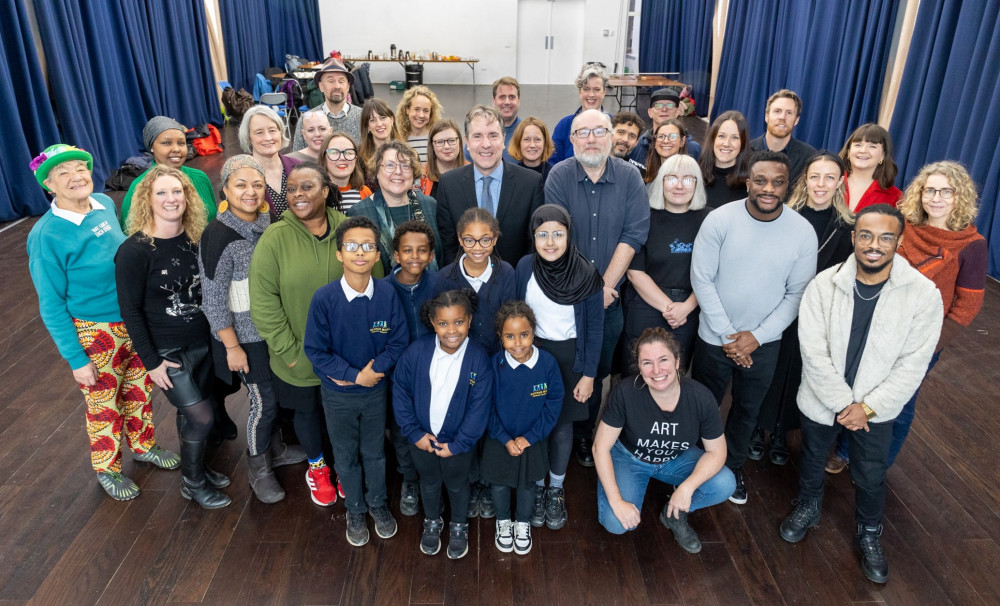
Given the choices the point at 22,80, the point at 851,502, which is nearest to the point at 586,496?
the point at 851,502

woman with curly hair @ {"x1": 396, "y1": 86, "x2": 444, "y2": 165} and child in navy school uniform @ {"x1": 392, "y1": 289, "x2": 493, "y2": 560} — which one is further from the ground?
woman with curly hair @ {"x1": 396, "y1": 86, "x2": 444, "y2": 165}

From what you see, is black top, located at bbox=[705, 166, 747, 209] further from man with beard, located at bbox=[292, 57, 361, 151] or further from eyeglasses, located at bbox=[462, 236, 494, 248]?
man with beard, located at bbox=[292, 57, 361, 151]

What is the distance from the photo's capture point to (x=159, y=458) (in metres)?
2.82

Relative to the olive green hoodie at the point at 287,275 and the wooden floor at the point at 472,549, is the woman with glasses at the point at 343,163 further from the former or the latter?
the wooden floor at the point at 472,549

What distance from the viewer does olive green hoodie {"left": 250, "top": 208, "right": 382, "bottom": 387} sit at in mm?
2277

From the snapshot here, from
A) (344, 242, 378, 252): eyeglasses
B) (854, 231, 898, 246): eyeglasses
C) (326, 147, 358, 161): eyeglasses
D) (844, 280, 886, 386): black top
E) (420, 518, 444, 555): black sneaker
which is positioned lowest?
(420, 518, 444, 555): black sneaker

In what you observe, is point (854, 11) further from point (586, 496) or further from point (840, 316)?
point (586, 496)

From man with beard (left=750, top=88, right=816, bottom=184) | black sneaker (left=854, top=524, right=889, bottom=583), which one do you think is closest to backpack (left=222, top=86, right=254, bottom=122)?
man with beard (left=750, top=88, right=816, bottom=184)

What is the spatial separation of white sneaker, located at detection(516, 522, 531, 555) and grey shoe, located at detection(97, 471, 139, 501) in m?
1.58

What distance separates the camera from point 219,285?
2316 mm

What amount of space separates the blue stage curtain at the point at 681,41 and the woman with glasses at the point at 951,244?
10.4 m

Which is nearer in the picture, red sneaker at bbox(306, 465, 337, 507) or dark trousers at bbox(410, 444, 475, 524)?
dark trousers at bbox(410, 444, 475, 524)

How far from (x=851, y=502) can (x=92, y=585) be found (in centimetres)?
291

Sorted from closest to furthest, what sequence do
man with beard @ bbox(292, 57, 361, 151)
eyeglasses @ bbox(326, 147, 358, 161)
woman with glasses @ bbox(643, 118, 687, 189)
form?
eyeglasses @ bbox(326, 147, 358, 161), woman with glasses @ bbox(643, 118, 687, 189), man with beard @ bbox(292, 57, 361, 151)
